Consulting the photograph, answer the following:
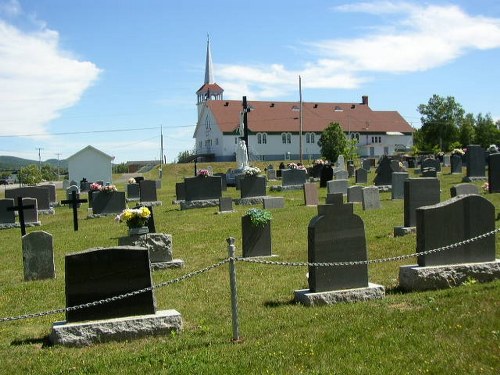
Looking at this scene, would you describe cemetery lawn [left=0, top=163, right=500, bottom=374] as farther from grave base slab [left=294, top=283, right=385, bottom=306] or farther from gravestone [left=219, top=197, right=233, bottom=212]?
gravestone [left=219, top=197, right=233, bottom=212]

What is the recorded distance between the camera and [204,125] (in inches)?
3497

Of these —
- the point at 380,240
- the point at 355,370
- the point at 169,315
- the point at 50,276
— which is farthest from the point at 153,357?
the point at 380,240

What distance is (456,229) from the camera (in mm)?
8906

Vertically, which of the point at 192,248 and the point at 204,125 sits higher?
the point at 204,125

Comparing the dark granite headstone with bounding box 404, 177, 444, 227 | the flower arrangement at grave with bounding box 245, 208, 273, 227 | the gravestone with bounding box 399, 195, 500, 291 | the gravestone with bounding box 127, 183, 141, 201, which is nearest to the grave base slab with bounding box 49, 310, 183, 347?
the gravestone with bounding box 399, 195, 500, 291

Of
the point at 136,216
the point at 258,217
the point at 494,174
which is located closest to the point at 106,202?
the point at 136,216

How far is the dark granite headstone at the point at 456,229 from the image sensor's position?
8781 millimetres

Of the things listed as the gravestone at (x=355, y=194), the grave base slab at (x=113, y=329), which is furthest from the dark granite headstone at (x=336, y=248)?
the gravestone at (x=355, y=194)

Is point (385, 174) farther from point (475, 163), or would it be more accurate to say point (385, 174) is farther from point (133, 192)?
point (133, 192)

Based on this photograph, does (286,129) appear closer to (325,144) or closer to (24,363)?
(325,144)

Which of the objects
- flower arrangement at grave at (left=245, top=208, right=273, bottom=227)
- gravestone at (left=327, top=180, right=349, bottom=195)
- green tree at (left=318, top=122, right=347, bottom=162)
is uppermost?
green tree at (left=318, top=122, right=347, bottom=162)

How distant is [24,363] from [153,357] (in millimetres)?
1416

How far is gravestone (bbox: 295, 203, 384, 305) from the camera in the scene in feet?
27.2

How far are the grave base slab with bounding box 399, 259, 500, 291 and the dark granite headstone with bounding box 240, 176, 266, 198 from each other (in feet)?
55.5
